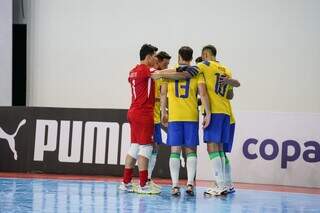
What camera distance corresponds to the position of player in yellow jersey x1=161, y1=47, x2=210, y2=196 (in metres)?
8.23

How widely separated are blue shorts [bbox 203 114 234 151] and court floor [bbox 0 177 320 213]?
0.76 meters

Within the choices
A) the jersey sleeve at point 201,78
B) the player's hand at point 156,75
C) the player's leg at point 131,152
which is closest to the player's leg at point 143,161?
the player's leg at point 131,152

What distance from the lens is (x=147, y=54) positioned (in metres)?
8.41

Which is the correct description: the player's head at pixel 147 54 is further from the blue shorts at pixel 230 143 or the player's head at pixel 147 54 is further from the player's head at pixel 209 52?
the blue shorts at pixel 230 143

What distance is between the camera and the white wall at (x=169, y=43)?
13.4 metres

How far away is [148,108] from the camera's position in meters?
8.37

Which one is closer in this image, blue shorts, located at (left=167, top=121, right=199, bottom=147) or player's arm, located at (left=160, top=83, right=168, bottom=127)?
blue shorts, located at (left=167, top=121, right=199, bottom=147)

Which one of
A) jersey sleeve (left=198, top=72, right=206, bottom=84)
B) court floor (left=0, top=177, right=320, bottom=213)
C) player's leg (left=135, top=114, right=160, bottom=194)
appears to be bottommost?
court floor (left=0, top=177, right=320, bottom=213)

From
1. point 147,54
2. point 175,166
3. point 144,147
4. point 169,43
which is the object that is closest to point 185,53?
point 147,54

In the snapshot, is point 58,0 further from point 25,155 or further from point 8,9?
point 25,155

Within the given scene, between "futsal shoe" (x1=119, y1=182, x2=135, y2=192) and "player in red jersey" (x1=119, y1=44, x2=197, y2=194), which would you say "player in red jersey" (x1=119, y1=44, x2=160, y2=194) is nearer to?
"player in red jersey" (x1=119, y1=44, x2=197, y2=194)

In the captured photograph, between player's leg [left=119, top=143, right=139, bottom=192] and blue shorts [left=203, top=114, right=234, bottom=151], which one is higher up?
blue shorts [left=203, top=114, right=234, bottom=151]

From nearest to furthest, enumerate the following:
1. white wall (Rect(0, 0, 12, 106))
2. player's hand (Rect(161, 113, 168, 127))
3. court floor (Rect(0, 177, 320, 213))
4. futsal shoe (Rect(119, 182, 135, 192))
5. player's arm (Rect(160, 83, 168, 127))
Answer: court floor (Rect(0, 177, 320, 213)) → player's arm (Rect(160, 83, 168, 127)) → player's hand (Rect(161, 113, 168, 127)) → futsal shoe (Rect(119, 182, 135, 192)) → white wall (Rect(0, 0, 12, 106))

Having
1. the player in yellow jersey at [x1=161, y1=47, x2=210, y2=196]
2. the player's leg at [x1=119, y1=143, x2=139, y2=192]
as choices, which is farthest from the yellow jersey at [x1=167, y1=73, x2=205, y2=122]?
→ the player's leg at [x1=119, y1=143, x2=139, y2=192]
